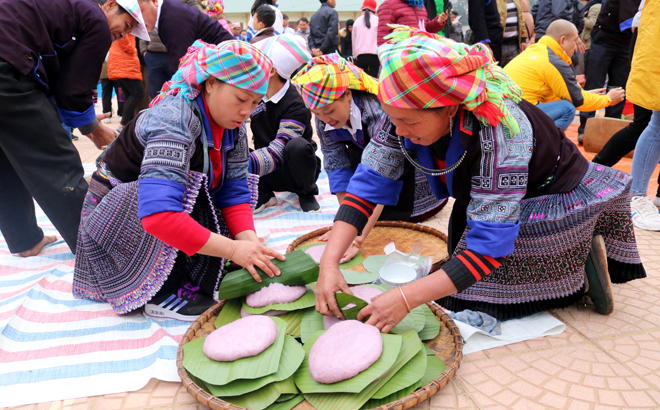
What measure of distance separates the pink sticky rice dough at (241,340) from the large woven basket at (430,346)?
99 mm

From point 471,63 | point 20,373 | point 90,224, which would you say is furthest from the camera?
point 90,224

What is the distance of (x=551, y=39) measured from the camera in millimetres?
3363

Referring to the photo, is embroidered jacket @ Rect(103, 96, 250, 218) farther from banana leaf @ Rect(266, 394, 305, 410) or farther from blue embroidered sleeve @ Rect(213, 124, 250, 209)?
banana leaf @ Rect(266, 394, 305, 410)

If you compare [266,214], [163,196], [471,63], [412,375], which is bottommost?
[266,214]

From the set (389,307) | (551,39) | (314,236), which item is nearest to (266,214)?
(314,236)

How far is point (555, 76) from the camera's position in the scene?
3279 millimetres

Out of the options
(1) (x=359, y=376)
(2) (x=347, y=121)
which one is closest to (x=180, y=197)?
(1) (x=359, y=376)

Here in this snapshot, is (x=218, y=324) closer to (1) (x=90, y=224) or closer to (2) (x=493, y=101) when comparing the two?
(1) (x=90, y=224)

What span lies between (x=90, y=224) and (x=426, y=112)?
1302 mm

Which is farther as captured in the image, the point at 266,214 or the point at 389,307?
the point at 266,214

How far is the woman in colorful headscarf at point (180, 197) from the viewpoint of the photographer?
55.3 inches

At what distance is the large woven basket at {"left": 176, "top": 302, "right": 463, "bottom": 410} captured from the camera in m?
1.12

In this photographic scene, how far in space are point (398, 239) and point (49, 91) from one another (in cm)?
187

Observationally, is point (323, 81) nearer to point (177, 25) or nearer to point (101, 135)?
point (101, 135)
